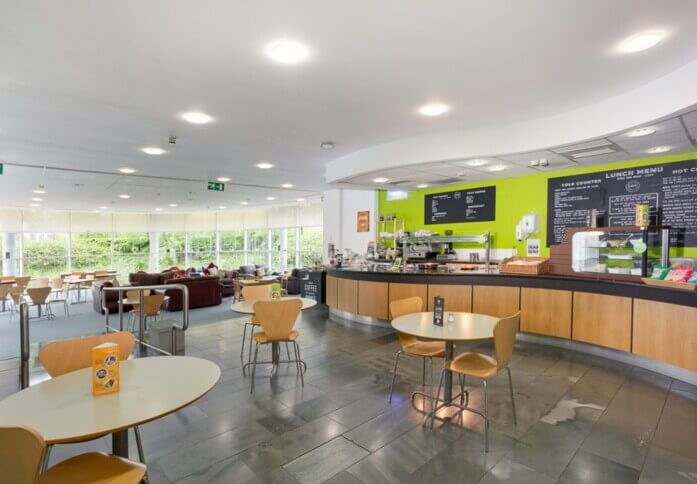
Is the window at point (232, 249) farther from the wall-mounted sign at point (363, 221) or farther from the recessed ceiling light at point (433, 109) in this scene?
the recessed ceiling light at point (433, 109)

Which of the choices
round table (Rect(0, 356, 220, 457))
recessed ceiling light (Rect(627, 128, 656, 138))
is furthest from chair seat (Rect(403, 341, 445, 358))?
recessed ceiling light (Rect(627, 128, 656, 138))

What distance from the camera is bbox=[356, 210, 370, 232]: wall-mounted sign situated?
7.81 metres

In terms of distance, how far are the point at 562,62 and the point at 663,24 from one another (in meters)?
0.58

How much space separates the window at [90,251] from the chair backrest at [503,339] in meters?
15.1

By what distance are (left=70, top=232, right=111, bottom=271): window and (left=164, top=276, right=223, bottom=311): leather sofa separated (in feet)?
24.6

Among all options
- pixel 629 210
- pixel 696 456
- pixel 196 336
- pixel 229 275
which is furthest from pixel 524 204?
pixel 229 275

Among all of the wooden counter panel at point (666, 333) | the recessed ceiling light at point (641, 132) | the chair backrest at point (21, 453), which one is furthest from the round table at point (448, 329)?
the recessed ceiling light at point (641, 132)

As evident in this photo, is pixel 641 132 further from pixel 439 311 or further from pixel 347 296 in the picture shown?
pixel 347 296

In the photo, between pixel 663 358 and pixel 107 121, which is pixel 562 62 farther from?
pixel 107 121

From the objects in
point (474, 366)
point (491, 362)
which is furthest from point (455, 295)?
point (474, 366)

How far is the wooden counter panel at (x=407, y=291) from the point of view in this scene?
5.43 m

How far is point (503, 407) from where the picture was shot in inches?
116

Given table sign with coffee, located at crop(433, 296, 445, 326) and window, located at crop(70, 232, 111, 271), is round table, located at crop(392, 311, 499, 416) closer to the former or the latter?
table sign with coffee, located at crop(433, 296, 445, 326)

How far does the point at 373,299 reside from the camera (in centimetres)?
579
